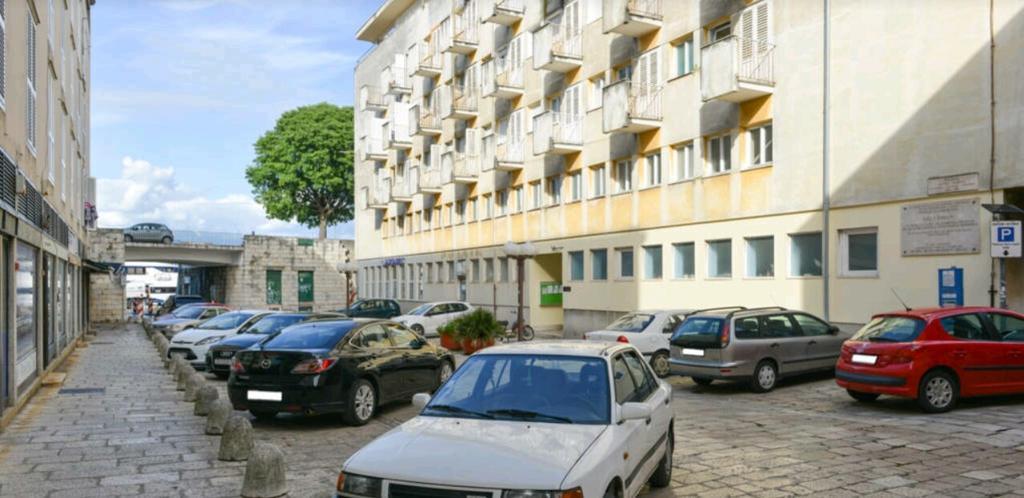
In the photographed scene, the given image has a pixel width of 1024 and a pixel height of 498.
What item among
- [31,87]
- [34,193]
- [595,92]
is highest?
[595,92]

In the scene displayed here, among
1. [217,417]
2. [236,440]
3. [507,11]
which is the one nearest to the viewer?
[236,440]

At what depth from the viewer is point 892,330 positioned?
1220 centimetres

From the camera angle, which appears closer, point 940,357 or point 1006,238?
point 940,357

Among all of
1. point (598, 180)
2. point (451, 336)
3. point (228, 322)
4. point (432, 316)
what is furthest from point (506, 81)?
point (228, 322)

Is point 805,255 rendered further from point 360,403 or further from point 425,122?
point 425,122

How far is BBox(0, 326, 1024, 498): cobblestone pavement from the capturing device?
7.93 meters

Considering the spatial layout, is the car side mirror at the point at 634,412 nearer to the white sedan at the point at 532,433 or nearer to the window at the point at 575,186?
the white sedan at the point at 532,433

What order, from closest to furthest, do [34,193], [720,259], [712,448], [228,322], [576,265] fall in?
[712,448]
[34,193]
[228,322]
[720,259]
[576,265]

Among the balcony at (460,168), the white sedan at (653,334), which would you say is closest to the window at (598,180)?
the balcony at (460,168)

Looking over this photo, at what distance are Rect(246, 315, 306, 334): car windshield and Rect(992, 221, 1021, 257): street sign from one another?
14.0m

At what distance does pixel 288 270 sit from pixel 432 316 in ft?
114

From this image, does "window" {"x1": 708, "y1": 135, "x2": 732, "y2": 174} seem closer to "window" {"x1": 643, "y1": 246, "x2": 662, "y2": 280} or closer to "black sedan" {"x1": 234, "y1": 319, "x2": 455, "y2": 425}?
Result: "window" {"x1": 643, "y1": 246, "x2": 662, "y2": 280}

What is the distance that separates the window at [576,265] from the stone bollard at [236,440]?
22248mm

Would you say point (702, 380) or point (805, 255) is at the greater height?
point (805, 255)
